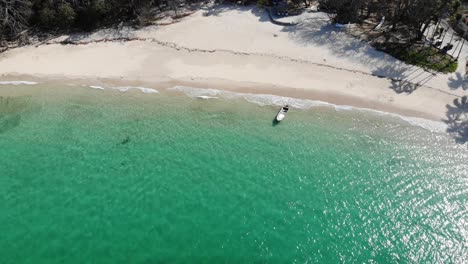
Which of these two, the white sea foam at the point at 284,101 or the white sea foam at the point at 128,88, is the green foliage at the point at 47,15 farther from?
the white sea foam at the point at 284,101

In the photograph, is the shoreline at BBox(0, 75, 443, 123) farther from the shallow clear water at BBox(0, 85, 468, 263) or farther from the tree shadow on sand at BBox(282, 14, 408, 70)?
the tree shadow on sand at BBox(282, 14, 408, 70)

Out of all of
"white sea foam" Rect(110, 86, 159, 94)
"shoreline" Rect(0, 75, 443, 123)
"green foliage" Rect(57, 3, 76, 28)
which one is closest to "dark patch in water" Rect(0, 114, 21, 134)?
"shoreline" Rect(0, 75, 443, 123)

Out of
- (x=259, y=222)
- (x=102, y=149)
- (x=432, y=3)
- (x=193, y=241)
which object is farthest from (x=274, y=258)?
(x=432, y=3)

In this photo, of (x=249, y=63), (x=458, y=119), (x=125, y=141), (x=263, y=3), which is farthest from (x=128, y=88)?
(x=458, y=119)

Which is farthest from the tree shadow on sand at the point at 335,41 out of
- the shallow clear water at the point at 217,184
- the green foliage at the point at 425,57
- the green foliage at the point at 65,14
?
the green foliage at the point at 65,14

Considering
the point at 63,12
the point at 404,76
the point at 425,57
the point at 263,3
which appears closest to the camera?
the point at 404,76

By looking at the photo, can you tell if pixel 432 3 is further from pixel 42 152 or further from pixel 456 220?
pixel 42 152

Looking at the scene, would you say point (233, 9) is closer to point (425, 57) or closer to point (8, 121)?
point (425, 57)
